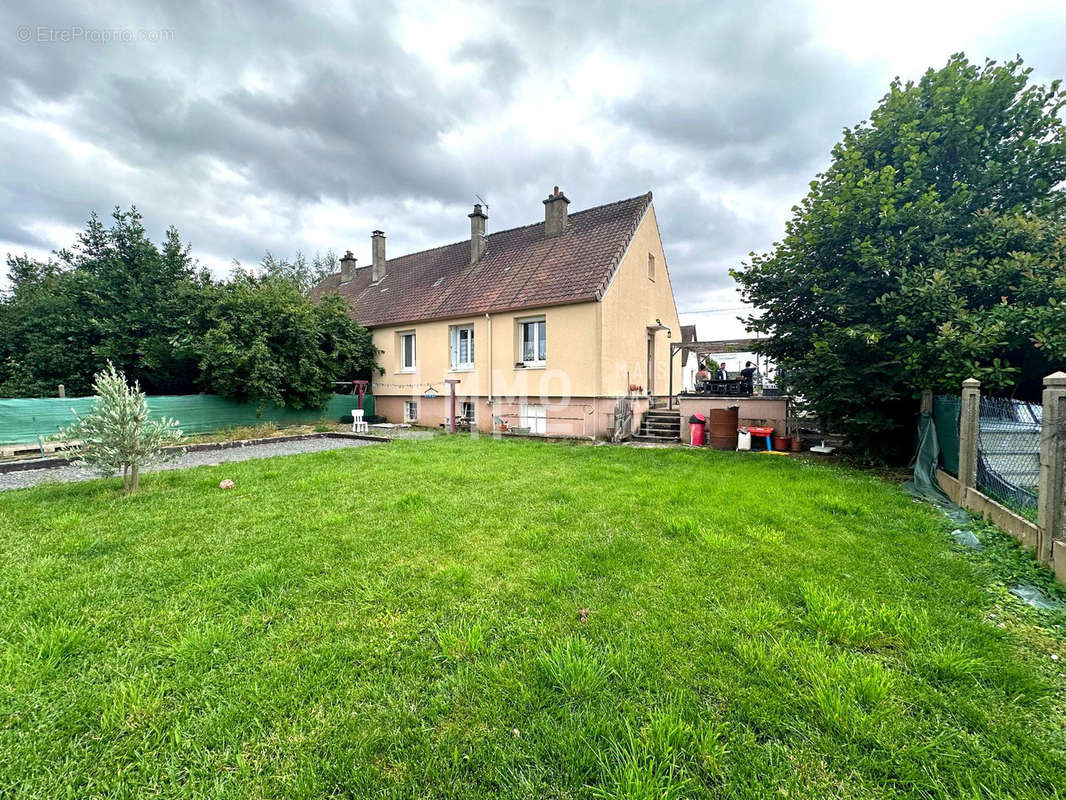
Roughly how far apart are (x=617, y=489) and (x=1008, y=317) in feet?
21.5

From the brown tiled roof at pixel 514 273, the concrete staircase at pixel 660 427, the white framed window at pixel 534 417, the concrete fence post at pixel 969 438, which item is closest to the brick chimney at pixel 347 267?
the brown tiled roof at pixel 514 273

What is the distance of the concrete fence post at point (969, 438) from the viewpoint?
5305 mm

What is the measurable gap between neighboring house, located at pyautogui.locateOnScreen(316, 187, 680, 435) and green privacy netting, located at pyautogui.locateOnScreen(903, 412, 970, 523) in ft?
22.2

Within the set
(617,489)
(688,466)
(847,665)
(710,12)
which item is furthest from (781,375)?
(847,665)

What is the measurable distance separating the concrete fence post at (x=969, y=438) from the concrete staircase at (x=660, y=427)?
6.65m

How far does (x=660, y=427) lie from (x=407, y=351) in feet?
33.5

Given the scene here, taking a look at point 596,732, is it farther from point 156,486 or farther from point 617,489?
point 156,486

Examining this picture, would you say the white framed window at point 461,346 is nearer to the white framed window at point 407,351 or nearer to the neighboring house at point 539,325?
the neighboring house at point 539,325

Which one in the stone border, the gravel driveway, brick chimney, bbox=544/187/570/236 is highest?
brick chimney, bbox=544/187/570/236

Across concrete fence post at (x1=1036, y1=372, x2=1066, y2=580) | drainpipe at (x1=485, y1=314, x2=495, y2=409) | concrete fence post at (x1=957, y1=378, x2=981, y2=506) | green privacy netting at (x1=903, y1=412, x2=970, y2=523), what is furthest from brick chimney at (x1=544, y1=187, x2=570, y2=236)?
concrete fence post at (x1=1036, y1=372, x2=1066, y2=580)

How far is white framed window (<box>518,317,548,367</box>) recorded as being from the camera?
12961 mm

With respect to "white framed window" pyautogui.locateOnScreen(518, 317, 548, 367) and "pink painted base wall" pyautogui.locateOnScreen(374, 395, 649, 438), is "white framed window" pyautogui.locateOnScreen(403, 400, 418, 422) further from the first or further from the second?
"white framed window" pyautogui.locateOnScreen(518, 317, 548, 367)

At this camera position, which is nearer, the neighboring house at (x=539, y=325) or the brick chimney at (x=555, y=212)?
the neighboring house at (x=539, y=325)

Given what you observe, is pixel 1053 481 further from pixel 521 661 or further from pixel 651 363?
pixel 651 363
